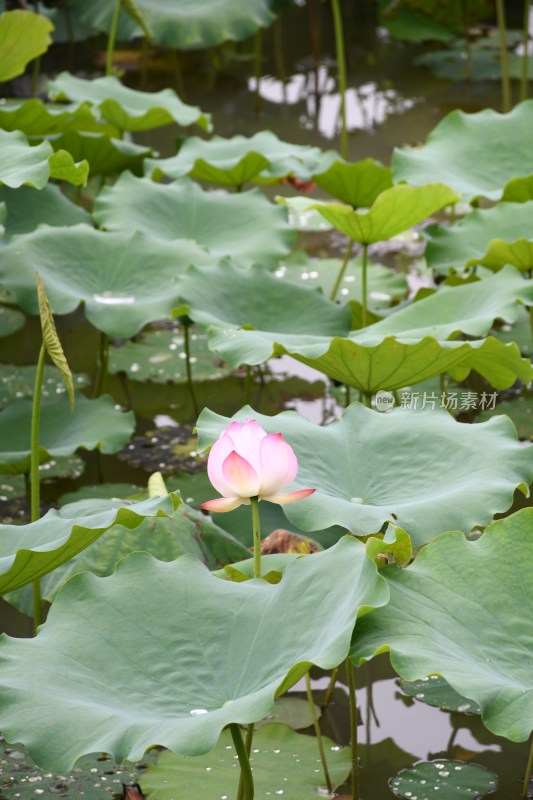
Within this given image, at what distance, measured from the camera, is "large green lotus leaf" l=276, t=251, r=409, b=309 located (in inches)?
125

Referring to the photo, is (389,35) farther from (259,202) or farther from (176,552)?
(176,552)

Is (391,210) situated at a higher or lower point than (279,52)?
higher

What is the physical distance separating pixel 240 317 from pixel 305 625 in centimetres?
119

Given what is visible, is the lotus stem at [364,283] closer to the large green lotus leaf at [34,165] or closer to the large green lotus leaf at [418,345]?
the large green lotus leaf at [418,345]

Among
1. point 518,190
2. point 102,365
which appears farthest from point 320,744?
point 518,190

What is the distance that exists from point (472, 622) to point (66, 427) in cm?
126

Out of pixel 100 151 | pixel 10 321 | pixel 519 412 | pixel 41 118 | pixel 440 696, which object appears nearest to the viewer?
pixel 440 696

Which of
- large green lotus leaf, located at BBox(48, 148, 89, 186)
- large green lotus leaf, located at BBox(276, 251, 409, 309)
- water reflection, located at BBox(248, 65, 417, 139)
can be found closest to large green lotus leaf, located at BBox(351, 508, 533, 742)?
large green lotus leaf, located at BBox(48, 148, 89, 186)

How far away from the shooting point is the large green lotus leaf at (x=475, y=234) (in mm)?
2508

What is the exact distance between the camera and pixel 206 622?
125 cm

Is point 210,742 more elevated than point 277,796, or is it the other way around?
point 210,742

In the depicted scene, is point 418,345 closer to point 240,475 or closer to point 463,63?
point 240,475

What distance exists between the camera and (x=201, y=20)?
4.75m

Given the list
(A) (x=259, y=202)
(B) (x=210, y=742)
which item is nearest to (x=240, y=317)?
(A) (x=259, y=202)
